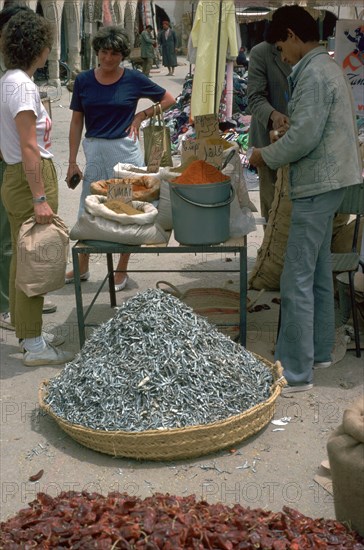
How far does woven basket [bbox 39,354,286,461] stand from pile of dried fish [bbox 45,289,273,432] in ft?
0.19

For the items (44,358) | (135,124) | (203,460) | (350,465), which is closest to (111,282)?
(44,358)

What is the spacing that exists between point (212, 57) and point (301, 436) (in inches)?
170

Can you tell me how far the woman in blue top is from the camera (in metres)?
5.14

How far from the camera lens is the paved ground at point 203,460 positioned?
3262mm

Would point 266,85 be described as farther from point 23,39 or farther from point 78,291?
point 78,291

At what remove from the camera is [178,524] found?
217 centimetres

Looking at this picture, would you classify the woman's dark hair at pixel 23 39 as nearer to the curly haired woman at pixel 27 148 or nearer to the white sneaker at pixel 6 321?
the curly haired woman at pixel 27 148

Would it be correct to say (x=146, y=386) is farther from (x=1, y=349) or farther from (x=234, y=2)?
(x=234, y=2)

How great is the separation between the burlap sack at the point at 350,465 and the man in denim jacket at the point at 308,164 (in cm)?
161

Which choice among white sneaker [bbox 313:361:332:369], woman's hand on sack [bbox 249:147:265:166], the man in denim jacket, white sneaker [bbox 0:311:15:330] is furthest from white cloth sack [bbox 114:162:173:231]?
white sneaker [bbox 0:311:15:330]

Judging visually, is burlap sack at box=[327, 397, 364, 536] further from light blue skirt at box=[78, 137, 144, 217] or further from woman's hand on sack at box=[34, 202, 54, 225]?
light blue skirt at box=[78, 137, 144, 217]

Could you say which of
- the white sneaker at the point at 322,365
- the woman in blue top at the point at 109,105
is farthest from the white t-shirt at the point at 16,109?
the white sneaker at the point at 322,365

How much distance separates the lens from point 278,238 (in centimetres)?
548

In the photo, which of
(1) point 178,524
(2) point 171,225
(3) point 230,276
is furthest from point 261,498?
(3) point 230,276
